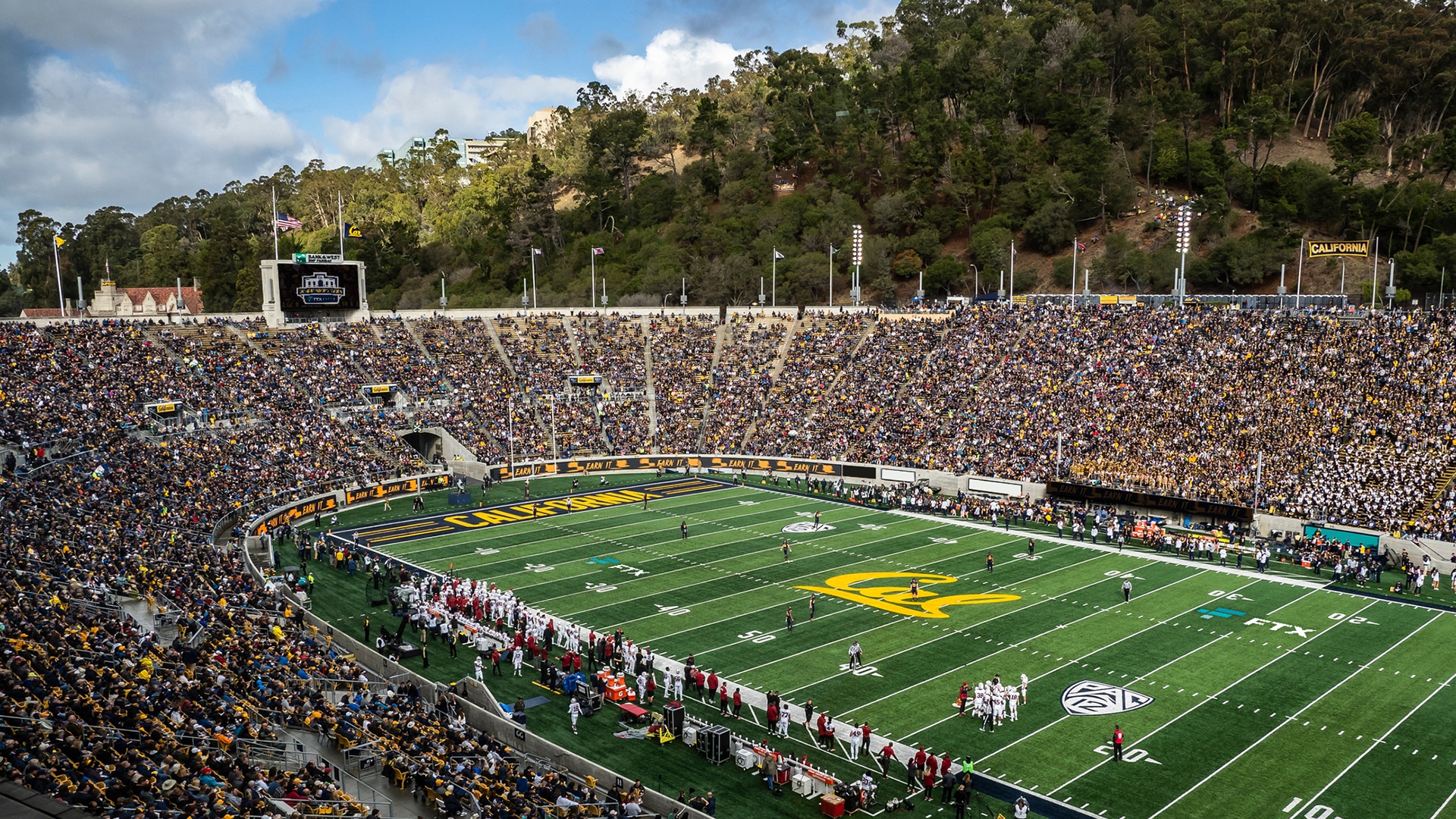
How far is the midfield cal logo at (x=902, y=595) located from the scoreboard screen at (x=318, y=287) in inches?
1679

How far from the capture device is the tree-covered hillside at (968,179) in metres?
77.5

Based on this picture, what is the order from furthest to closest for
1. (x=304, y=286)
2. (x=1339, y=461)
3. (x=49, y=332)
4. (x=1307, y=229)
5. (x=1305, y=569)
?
(x=1307, y=229), (x=304, y=286), (x=49, y=332), (x=1339, y=461), (x=1305, y=569)

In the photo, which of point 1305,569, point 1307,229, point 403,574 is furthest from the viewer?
point 1307,229

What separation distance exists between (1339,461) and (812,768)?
3135 centimetres

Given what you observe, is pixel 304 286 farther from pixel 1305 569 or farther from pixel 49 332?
pixel 1305 569

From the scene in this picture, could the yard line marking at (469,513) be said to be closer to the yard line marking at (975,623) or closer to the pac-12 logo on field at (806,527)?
the pac-12 logo on field at (806,527)

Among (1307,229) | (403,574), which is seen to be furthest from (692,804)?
(1307,229)

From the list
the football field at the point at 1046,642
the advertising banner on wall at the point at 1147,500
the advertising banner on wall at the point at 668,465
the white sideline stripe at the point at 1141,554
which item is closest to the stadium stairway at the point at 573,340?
the advertising banner on wall at the point at 668,465

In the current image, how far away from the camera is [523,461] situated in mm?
57406

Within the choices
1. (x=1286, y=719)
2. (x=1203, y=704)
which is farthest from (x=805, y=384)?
(x=1286, y=719)

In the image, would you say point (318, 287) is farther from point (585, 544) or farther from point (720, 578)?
point (720, 578)

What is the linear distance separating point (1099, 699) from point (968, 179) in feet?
226

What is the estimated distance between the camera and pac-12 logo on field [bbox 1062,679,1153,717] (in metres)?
24.4

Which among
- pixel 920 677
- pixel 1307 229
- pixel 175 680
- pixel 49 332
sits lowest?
pixel 920 677
